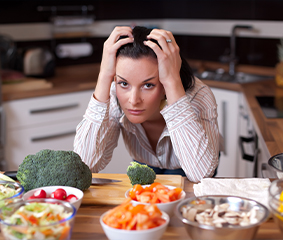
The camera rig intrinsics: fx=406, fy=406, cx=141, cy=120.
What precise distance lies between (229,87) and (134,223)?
88.6 inches

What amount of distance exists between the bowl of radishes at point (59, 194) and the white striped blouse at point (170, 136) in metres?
0.40

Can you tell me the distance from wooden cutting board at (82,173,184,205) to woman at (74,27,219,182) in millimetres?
87

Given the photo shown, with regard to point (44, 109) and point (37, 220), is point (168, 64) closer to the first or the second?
point (37, 220)

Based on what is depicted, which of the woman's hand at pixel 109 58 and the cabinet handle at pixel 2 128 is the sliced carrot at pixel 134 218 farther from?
the cabinet handle at pixel 2 128

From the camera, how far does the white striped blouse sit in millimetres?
1349

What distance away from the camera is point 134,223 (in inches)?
32.8

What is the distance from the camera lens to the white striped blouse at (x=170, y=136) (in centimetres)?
135

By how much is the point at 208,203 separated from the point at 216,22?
3074mm

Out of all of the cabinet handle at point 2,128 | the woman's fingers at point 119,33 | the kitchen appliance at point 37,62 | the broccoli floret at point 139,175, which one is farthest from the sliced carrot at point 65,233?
the kitchen appliance at point 37,62

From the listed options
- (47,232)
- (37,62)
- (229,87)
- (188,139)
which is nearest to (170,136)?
(188,139)

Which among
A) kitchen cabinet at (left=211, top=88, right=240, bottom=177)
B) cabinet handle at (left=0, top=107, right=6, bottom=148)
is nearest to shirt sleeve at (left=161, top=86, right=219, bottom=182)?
kitchen cabinet at (left=211, top=88, right=240, bottom=177)

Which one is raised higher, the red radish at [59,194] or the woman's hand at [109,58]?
the woman's hand at [109,58]

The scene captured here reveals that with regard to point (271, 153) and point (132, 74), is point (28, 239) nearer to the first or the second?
point (132, 74)

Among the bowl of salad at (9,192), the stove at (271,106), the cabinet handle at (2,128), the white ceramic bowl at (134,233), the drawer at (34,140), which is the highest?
the bowl of salad at (9,192)
